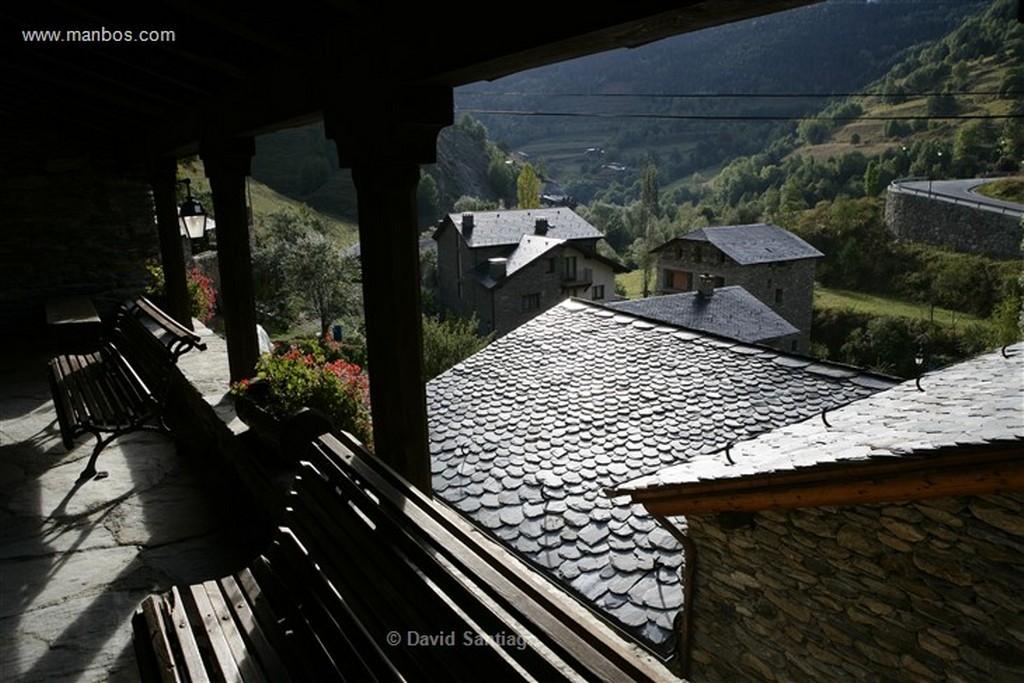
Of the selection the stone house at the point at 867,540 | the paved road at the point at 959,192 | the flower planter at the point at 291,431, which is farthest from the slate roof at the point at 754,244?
the flower planter at the point at 291,431

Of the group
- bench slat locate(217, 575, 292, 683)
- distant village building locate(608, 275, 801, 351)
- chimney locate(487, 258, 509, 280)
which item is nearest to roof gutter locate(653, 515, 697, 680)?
bench slat locate(217, 575, 292, 683)

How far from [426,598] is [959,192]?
150 feet

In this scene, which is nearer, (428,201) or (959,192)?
(959,192)

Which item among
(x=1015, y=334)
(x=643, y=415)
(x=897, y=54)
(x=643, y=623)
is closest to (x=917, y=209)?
(x=1015, y=334)

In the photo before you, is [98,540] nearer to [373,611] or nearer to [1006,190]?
[373,611]

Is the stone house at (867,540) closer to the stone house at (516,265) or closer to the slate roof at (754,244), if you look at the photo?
the stone house at (516,265)

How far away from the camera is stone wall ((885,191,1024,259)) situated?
32.8 metres

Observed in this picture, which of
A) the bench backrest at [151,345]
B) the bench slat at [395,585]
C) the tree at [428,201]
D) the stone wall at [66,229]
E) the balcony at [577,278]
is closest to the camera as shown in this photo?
the bench slat at [395,585]

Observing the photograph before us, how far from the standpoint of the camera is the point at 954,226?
3516cm

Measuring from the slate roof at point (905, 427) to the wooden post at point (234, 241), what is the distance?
8.92 feet

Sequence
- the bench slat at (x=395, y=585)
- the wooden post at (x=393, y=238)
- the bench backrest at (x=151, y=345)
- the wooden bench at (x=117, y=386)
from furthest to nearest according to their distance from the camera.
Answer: the bench backrest at (x=151, y=345)
the wooden bench at (x=117, y=386)
the wooden post at (x=393, y=238)
the bench slat at (x=395, y=585)

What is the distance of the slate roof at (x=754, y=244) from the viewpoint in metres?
28.1

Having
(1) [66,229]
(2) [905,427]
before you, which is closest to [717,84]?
(1) [66,229]

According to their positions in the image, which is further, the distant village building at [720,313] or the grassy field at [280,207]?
the grassy field at [280,207]
